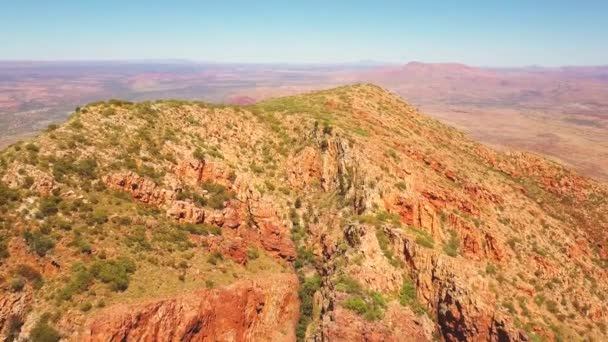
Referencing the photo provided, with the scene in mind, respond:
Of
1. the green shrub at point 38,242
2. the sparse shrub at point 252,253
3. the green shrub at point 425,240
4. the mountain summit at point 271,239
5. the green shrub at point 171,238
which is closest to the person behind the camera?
the green shrub at point 38,242

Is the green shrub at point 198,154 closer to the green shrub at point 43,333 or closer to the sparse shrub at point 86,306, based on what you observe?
the sparse shrub at point 86,306

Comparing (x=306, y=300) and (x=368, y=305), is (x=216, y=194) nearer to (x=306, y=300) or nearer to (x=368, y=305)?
(x=306, y=300)

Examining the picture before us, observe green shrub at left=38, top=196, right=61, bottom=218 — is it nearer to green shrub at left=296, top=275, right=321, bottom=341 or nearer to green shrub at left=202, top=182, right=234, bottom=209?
green shrub at left=202, top=182, right=234, bottom=209

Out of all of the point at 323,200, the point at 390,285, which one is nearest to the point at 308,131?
the point at 323,200

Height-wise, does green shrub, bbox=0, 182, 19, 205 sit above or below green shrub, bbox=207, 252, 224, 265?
above

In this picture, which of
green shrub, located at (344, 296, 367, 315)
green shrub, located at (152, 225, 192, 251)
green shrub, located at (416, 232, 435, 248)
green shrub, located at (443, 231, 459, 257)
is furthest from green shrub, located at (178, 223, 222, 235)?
green shrub, located at (443, 231, 459, 257)

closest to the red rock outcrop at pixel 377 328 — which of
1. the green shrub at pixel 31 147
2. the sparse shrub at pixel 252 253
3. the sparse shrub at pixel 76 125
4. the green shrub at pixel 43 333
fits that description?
the sparse shrub at pixel 252 253

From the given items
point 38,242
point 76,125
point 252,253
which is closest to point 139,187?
point 76,125
